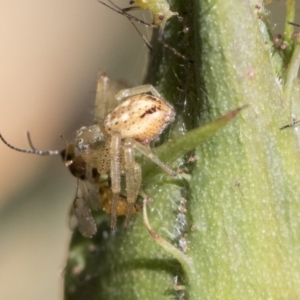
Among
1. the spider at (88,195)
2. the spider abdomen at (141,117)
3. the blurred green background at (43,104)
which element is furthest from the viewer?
the blurred green background at (43,104)

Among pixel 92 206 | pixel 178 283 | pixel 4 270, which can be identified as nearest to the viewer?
pixel 178 283

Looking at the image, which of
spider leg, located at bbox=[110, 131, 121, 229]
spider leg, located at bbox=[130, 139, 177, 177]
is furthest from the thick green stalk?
spider leg, located at bbox=[110, 131, 121, 229]

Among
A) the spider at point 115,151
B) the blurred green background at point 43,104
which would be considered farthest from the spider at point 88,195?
the blurred green background at point 43,104

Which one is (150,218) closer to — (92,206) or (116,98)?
(92,206)

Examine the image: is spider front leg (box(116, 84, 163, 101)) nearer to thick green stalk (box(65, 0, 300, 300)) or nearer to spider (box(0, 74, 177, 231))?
spider (box(0, 74, 177, 231))

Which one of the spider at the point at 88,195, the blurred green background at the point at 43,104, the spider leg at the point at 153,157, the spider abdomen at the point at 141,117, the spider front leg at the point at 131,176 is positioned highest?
the spider abdomen at the point at 141,117

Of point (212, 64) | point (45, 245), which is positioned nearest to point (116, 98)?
point (212, 64)

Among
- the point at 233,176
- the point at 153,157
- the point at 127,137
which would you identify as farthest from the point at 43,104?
the point at 233,176

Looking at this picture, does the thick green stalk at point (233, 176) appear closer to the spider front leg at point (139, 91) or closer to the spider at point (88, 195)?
the spider front leg at point (139, 91)
